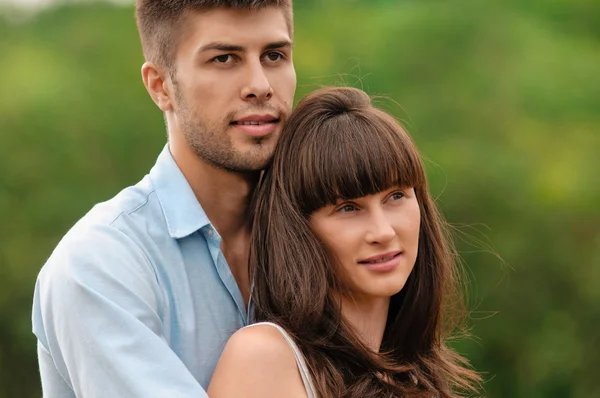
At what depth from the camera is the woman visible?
237cm

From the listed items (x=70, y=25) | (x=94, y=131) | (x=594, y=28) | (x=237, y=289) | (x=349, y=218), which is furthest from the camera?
(x=594, y=28)

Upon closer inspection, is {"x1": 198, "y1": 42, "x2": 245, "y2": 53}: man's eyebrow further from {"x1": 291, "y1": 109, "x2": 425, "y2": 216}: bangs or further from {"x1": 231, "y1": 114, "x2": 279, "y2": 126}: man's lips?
{"x1": 291, "y1": 109, "x2": 425, "y2": 216}: bangs

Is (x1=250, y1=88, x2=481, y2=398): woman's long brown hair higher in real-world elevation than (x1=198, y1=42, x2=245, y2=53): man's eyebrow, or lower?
lower

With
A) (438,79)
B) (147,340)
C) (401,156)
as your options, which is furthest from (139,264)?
(438,79)

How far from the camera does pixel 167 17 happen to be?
108 inches

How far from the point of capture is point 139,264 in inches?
96.5

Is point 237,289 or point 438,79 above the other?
point 438,79

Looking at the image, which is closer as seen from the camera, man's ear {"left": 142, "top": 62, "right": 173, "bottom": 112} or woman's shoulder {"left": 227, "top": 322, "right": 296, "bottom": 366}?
woman's shoulder {"left": 227, "top": 322, "right": 296, "bottom": 366}

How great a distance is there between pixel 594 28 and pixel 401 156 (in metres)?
5.58

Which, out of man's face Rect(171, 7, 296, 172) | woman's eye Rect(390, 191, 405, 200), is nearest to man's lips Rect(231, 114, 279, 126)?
man's face Rect(171, 7, 296, 172)

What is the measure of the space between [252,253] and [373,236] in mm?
360

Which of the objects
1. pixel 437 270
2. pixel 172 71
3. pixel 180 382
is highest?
pixel 172 71

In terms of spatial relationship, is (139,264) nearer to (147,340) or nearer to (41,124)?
(147,340)

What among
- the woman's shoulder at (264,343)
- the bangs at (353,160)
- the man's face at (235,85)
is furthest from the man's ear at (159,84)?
the woman's shoulder at (264,343)
